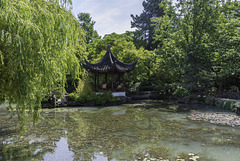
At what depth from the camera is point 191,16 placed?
49.4 ft

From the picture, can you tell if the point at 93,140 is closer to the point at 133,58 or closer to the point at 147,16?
the point at 133,58

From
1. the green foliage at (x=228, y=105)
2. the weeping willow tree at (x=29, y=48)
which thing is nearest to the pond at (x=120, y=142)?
the weeping willow tree at (x=29, y=48)

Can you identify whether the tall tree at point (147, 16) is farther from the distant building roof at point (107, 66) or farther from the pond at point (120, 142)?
the pond at point (120, 142)

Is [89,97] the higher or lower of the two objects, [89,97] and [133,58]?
the lower

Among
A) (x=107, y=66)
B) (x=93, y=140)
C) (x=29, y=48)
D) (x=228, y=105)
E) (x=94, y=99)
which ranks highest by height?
(x=107, y=66)

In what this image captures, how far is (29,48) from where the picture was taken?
3270mm

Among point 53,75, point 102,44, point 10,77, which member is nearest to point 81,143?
point 53,75

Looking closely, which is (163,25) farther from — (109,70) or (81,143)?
(81,143)

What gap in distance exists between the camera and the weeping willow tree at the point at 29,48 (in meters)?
3.16

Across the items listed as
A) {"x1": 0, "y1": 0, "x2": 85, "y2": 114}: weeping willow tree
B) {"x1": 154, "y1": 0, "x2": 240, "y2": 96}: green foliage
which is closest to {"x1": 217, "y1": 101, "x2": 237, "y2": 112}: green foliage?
{"x1": 154, "y1": 0, "x2": 240, "y2": 96}: green foliage

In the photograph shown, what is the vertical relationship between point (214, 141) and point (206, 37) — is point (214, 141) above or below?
below

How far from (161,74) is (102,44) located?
7.58 meters

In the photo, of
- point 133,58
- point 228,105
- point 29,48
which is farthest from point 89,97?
point 29,48

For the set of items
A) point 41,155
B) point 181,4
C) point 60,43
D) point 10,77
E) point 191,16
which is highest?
point 181,4
